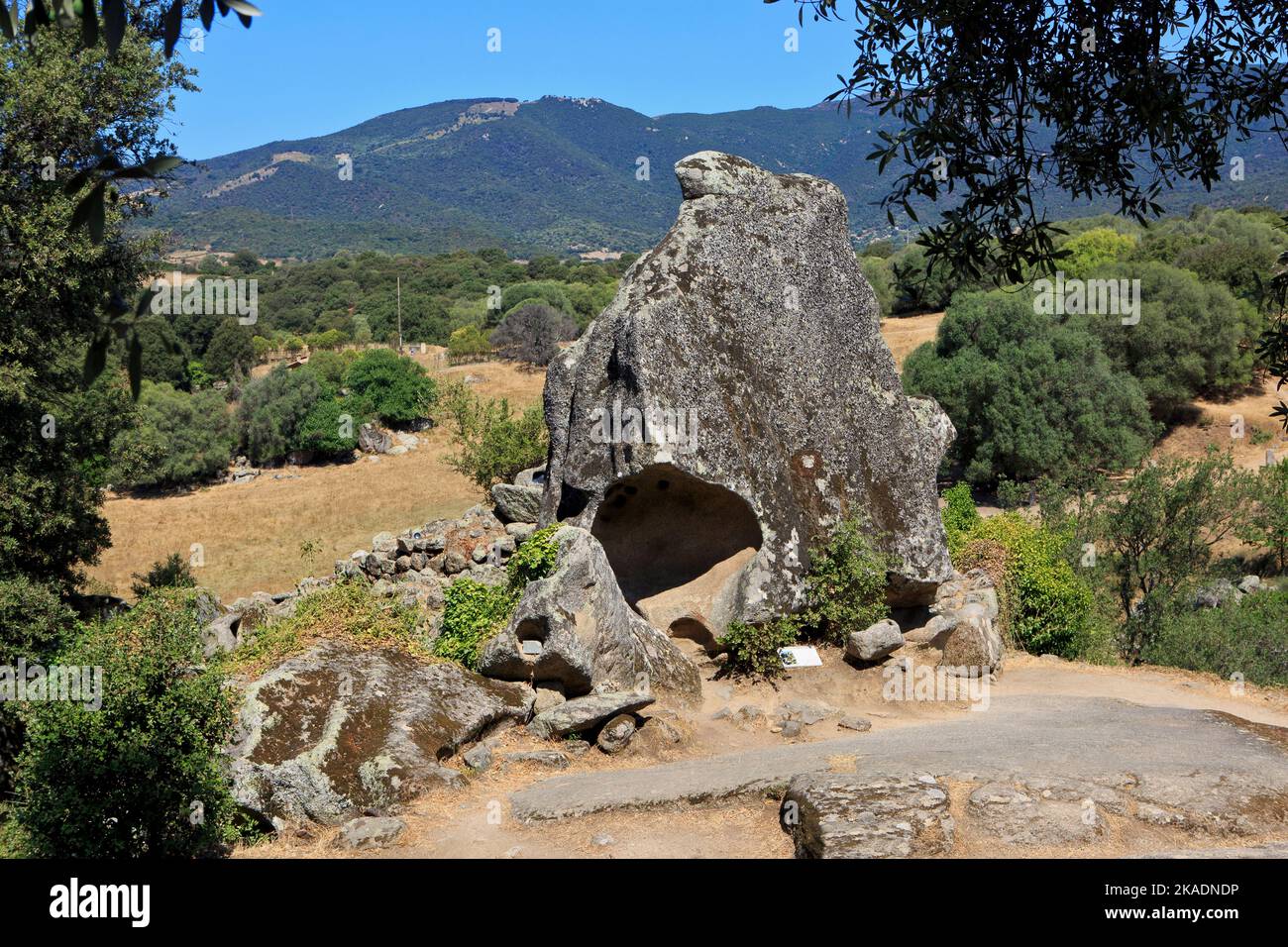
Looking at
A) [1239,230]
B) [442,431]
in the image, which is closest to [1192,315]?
[1239,230]

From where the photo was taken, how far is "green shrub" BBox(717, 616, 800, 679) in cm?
1318

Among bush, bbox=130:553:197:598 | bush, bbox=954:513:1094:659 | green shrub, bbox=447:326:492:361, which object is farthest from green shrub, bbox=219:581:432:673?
green shrub, bbox=447:326:492:361

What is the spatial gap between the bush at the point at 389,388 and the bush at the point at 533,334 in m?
9.28

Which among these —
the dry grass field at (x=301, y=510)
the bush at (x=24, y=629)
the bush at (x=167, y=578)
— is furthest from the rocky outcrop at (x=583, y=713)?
the dry grass field at (x=301, y=510)

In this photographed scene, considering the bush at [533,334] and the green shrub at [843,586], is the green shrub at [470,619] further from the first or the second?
the bush at [533,334]

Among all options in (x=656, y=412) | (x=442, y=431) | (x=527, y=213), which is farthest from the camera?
(x=527, y=213)

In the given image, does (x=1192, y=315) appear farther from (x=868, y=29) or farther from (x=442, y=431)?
(x=868, y=29)

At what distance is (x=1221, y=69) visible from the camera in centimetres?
746

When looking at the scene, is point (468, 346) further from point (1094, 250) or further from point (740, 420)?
point (740, 420)

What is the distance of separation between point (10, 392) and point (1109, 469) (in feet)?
99.3

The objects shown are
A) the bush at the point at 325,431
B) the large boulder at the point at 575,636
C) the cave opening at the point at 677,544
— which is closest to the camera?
the large boulder at the point at 575,636

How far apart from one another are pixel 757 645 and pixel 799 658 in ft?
1.77

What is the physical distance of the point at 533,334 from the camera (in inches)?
2168

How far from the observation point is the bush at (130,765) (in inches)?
314
